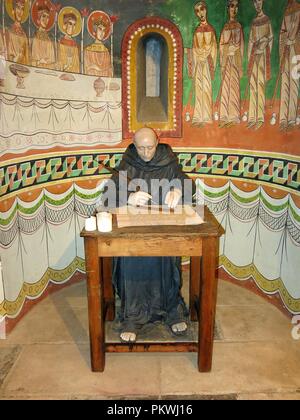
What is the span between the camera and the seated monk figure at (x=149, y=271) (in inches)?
119

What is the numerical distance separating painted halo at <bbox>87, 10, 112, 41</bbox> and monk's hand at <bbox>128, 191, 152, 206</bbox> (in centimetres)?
212

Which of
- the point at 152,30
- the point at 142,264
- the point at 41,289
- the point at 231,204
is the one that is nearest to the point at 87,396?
the point at 142,264

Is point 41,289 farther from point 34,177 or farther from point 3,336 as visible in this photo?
point 34,177

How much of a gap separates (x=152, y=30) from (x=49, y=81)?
1.32 m

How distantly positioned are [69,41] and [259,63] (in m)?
2.09

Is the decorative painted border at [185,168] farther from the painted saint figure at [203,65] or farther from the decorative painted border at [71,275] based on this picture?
the decorative painted border at [71,275]

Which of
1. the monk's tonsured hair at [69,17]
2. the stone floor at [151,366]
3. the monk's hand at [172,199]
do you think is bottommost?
the stone floor at [151,366]

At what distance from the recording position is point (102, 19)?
153 inches

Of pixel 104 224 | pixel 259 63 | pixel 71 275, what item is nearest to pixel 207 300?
pixel 104 224

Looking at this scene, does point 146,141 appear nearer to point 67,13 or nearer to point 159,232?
point 159,232

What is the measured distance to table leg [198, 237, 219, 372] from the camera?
252 centimetres

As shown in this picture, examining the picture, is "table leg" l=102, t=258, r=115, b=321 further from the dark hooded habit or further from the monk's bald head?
the monk's bald head

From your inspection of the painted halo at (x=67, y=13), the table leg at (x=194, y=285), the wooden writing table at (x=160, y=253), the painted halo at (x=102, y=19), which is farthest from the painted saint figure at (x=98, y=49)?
the table leg at (x=194, y=285)

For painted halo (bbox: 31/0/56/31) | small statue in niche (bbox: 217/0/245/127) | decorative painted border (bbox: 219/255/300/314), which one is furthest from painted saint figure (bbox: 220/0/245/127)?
painted halo (bbox: 31/0/56/31)
